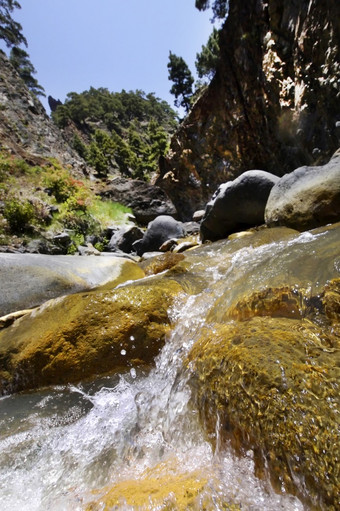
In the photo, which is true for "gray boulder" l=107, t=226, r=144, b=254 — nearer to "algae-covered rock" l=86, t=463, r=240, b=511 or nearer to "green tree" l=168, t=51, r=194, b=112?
"algae-covered rock" l=86, t=463, r=240, b=511

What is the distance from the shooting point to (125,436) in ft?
5.99

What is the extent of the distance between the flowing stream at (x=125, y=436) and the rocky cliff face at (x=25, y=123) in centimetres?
1975

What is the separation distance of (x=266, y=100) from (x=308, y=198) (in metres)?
6.42

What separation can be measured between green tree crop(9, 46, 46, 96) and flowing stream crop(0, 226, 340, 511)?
39828 millimetres

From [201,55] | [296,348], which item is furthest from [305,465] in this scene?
[201,55]

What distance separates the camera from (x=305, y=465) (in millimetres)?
1070

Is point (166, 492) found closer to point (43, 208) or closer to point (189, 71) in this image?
point (43, 208)

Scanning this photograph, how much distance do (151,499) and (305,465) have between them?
0.72 meters

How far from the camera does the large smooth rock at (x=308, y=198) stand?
13.8 ft

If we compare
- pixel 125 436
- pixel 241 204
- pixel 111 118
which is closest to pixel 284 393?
pixel 125 436

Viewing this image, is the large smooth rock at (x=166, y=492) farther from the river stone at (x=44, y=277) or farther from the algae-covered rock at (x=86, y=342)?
the river stone at (x=44, y=277)

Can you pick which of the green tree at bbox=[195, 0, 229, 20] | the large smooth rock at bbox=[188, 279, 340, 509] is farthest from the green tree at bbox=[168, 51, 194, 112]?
the large smooth rock at bbox=[188, 279, 340, 509]

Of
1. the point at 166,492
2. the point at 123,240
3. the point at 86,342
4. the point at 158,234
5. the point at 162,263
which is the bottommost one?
the point at 166,492

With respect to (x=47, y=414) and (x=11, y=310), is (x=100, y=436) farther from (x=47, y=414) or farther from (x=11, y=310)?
(x=11, y=310)
